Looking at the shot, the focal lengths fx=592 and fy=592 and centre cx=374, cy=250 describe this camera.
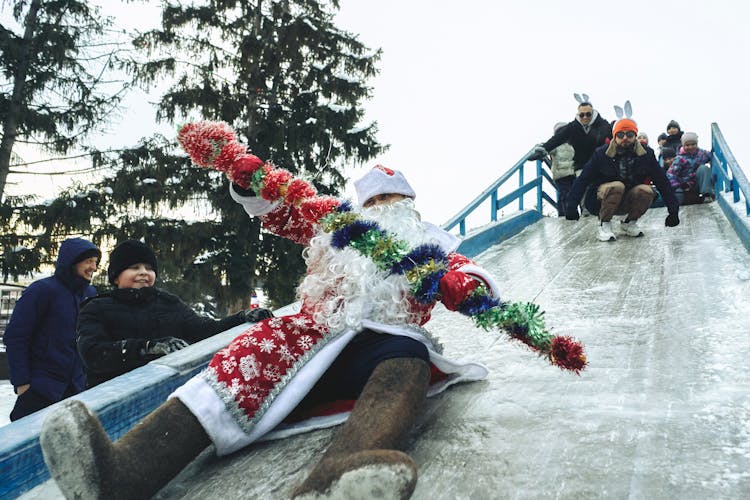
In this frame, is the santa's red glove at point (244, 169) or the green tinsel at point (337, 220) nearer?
the green tinsel at point (337, 220)

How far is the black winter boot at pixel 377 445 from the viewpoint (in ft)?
4.15

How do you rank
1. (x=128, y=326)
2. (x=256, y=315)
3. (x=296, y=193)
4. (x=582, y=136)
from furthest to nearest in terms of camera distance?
(x=582, y=136), (x=256, y=315), (x=128, y=326), (x=296, y=193)

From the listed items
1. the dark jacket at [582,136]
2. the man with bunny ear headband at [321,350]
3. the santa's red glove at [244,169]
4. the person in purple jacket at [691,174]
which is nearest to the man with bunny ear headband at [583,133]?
the dark jacket at [582,136]

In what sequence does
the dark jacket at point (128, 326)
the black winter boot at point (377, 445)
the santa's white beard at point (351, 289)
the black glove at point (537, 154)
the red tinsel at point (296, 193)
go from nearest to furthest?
the black winter boot at point (377, 445), the santa's white beard at point (351, 289), the red tinsel at point (296, 193), the dark jacket at point (128, 326), the black glove at point (537, 154)

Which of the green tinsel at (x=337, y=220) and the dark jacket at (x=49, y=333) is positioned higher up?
the green tinsel at (x=337, y=220)

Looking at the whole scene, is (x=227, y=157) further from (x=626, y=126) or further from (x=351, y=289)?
(x=626, y=126)

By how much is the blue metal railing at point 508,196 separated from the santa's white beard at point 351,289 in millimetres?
4367

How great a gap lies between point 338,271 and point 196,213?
982 cm

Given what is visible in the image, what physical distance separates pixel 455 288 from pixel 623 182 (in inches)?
209

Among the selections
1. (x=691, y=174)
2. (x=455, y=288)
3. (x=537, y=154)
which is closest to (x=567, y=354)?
(x=455, y=288)

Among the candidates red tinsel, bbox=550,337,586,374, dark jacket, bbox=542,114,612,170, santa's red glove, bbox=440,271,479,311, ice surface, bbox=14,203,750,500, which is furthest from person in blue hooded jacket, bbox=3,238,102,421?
dark jacket, bbox=542,114,612,170

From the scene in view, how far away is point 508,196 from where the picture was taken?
8586 millimetres

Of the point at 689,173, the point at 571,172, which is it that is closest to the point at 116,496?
the point at 571,172

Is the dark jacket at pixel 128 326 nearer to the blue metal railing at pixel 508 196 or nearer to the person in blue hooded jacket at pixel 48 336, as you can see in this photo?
the person in blue hooded jacket at pixel 48 336
